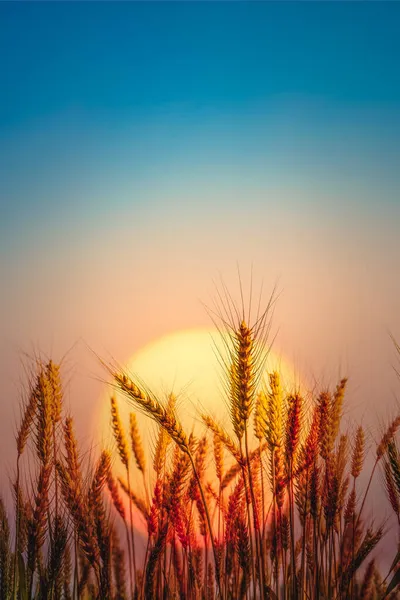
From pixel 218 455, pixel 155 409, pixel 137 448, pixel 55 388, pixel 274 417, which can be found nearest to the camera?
pixel 155 409

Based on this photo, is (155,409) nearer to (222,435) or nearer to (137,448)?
(222,435)

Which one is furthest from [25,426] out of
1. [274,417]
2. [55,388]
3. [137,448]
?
[274,417]

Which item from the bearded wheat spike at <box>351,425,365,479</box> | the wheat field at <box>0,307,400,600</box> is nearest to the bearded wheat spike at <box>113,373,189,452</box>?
the wheat field at <box>0,307,400,600</box>

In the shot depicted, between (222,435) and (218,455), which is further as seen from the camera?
(218,455)

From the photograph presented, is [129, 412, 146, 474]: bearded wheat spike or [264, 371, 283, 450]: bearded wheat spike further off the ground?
[129, 412, 146, 474]: bearded wheat spike

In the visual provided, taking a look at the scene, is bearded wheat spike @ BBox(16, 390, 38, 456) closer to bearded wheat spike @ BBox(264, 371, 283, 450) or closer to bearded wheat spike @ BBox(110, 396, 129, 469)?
bearded wheat spike @ BBox(110, 396, 129, 469)

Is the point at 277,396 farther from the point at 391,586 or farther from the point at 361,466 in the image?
the point at 361,466

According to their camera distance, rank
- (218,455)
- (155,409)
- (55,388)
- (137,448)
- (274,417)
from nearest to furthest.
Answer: (155,409)
(274,417)
(55,388)
(218,455)
(137,448)

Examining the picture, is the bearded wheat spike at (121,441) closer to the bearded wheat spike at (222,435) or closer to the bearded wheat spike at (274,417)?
the bearded wheat spike at (222,435)

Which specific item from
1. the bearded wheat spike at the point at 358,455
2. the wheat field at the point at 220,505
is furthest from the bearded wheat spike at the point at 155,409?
the bearded wheat spike at the point at 358,455

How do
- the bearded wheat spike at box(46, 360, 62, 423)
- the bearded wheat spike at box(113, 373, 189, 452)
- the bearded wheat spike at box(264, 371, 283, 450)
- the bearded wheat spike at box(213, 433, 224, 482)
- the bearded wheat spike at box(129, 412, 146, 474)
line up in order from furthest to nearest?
the bearded wheat spike at box(129, 412, 146, 474), the bearded wheat spike at box(213, 433, 224, 482), the bearded wheat spike at box(46, 360, 62, 423), the bearded wheat spike at box(264, 371, 283, 450), the bearded wheat spike at box(113, 373, 189, 452)

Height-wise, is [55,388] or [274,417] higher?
[55,388]

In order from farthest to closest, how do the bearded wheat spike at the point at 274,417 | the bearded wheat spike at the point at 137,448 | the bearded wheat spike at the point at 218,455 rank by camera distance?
the bearded wheat spike at the point at 137,448 → the bearded wheat spike at the point at 218,455 → the bearded wheat spike at the point at 274,417

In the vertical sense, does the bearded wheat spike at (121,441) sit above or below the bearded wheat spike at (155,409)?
above
